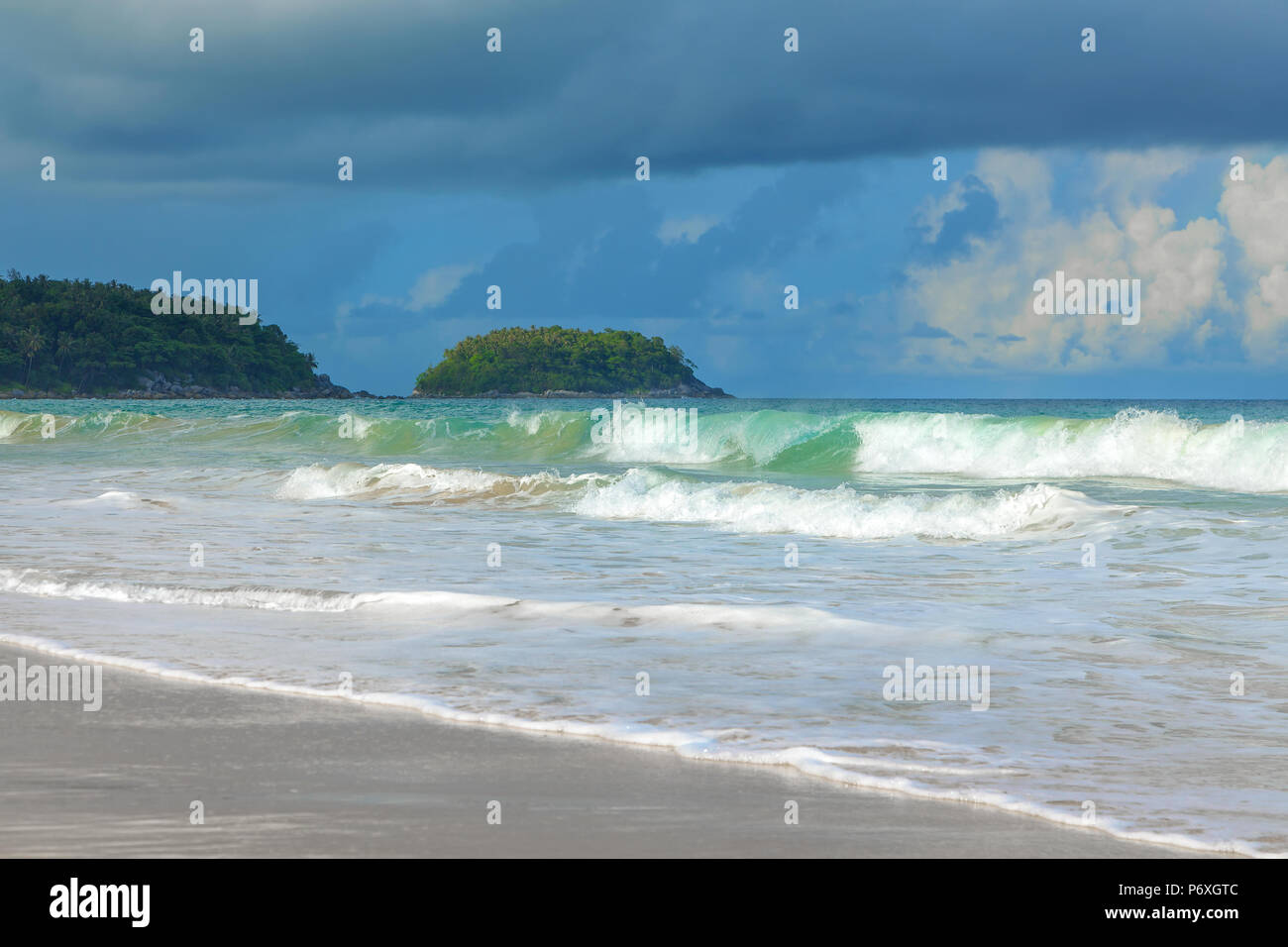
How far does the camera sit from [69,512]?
16.4m

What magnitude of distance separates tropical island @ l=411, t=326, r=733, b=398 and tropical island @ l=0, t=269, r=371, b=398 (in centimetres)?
1539

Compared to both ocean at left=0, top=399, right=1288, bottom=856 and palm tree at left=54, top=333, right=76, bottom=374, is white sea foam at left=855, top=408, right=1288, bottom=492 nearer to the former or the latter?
ocean at left=0, top=399, right=1288, bottom=856

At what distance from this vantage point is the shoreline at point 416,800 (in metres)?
4.05

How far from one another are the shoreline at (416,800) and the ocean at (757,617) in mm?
254

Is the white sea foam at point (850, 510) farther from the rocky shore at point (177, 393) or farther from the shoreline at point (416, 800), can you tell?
the rocky shore at point (177, 393)

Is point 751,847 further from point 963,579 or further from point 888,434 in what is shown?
point 888,434

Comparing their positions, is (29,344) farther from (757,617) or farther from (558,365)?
(757,617)

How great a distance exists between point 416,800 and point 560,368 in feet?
544

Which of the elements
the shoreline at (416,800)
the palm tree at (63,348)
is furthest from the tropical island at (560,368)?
the shoreline at (416,800)

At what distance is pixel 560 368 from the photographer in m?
169

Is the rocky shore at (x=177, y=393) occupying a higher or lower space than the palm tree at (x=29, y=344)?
lower
